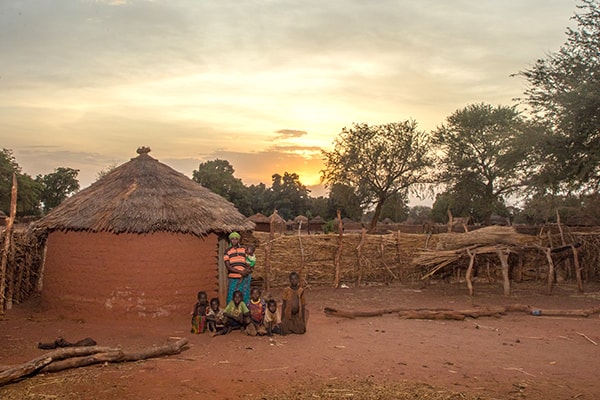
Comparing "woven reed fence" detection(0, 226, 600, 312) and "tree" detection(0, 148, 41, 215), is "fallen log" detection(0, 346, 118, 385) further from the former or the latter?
"tree" detection(0, 148, 41, 215)

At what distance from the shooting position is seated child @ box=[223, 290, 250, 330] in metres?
8.90

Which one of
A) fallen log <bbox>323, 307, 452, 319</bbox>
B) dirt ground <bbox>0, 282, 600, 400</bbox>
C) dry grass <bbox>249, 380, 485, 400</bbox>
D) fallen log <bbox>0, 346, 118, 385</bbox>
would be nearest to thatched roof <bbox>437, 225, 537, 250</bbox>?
dirt ground <bbox>0, 282, 600, 400</bbox>

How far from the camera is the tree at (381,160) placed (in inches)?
1256

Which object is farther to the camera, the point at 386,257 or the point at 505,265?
the point at 386,257

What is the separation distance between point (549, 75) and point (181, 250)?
A: 12.8m

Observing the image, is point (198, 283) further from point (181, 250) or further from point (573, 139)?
point (573, 139)

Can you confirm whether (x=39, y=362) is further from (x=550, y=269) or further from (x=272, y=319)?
(x=550, y=269)

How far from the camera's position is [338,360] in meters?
7.27

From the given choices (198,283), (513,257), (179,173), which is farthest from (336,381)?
(513,257)

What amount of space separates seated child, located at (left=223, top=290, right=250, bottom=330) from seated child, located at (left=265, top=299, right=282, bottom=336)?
34 cm

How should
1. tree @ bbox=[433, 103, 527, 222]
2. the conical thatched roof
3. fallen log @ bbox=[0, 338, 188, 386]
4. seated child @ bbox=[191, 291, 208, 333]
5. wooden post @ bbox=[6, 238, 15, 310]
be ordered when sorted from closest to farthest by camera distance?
fallen log @ bbox=[0, 338, 188, 386], seated child @ bbox=[191, 291, 208, 333], the conical thatched roof, wooden post @ bbox=[6, 238, 15, 310], tree @ bbox=[433, 103, 527, 222]

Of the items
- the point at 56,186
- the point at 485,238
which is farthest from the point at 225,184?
the point at 485,238

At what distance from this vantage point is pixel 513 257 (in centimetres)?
1520

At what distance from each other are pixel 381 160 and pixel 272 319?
23954 millimetres
